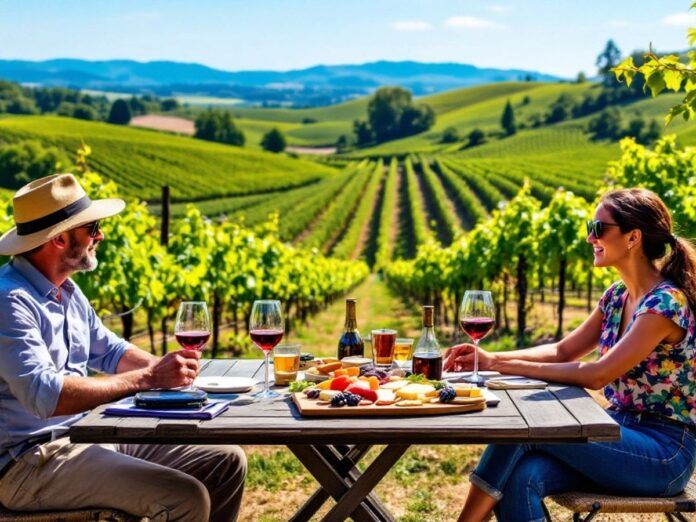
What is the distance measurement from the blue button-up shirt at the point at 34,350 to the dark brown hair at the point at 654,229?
185 cm

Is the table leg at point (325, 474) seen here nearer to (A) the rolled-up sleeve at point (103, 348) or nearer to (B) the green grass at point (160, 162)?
(A) the rolled-up sleeve at point (103, 348)

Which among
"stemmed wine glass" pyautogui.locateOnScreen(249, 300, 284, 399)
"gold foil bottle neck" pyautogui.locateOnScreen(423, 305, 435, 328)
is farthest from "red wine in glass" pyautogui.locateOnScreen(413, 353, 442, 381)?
"stemmed wine glass" pyautogui.locateOnScreen(249, 300, 284, 399)

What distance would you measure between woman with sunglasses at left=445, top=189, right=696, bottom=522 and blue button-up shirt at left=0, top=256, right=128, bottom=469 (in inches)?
52.2

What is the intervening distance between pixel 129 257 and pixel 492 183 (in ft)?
171

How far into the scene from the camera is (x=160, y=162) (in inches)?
2464

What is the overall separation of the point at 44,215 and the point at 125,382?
0.61m

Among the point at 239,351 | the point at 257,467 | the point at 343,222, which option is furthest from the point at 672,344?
the point at 343,222

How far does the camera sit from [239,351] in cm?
1373

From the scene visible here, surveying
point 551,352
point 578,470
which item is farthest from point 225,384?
point 551,352

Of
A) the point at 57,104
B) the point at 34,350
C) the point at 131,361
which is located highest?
the point at 34,350

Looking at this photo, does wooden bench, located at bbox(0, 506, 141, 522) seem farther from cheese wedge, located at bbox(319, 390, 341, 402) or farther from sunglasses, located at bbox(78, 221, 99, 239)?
sunglasses, located at bbox(78, 221, 99, 239)

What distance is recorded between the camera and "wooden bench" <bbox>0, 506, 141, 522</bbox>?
8.89 ft

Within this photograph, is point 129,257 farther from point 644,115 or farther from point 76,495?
point 644,115

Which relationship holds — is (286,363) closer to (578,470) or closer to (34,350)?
(34,350)
